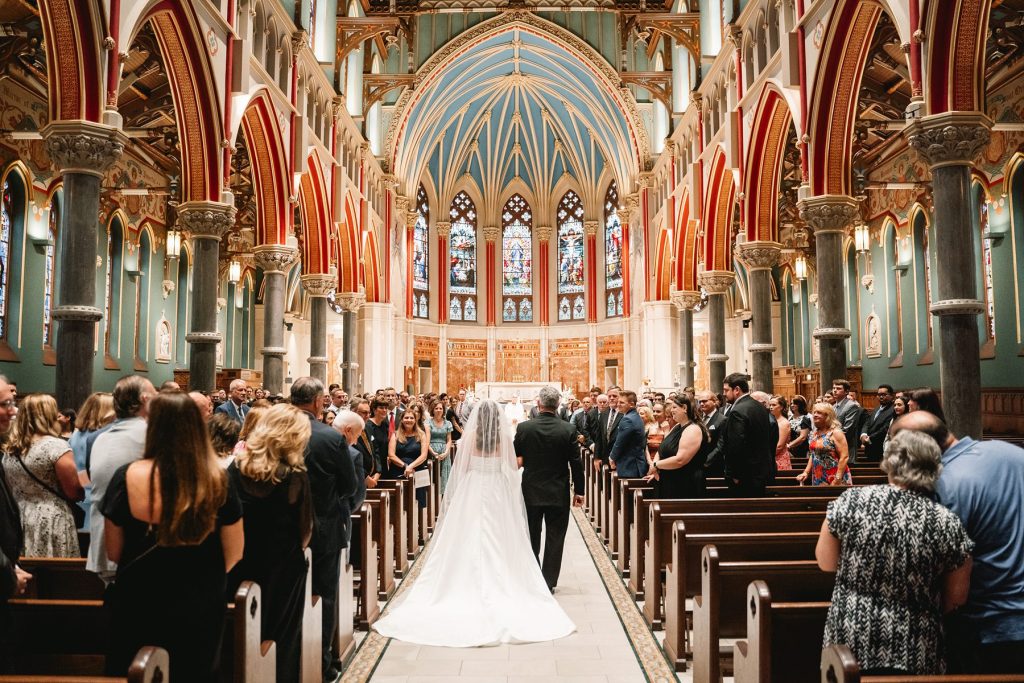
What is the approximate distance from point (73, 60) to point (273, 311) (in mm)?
7553

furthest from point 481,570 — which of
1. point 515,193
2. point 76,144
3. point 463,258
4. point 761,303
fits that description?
point 515,193

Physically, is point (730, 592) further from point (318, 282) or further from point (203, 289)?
point (318, 282)

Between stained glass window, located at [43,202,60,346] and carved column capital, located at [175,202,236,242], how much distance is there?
17.7 feet

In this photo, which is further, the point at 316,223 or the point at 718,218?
the point at 718,218

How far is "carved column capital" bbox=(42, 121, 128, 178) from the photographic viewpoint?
8.77 metres

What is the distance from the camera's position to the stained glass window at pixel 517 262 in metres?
38.9

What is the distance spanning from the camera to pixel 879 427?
1077cm

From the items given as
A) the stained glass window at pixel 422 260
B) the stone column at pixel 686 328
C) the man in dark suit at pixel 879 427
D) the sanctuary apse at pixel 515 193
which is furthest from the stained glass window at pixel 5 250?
the stained glass window at pixel 422 260

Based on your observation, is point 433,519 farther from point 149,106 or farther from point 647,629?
point 149,106

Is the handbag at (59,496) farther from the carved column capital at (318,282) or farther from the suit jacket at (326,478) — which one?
the carved column capital at (318,282)

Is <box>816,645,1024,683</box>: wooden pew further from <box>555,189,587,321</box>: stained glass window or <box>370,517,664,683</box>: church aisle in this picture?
<box>555,189,587,321</box>: stained glass window

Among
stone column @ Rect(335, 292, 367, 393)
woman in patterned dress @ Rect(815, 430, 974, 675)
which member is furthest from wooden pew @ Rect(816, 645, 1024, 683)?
stone column @ Rect(335, 292, 367, 393)

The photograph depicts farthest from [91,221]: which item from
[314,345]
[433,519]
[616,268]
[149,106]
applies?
[616,268]

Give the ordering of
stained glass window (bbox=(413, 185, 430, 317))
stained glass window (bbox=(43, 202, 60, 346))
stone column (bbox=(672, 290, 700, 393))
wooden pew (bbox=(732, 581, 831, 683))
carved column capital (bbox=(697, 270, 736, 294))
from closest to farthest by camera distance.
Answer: wooden pew (bbox=(732, 581, 831, 683)) → stained glass window (bbox=(43, 202, 60, 346)) → carved column capital (bbox=(697, 270, 736, 294)) → stone column (bbox=(672, 290, 700, 393)) → stained glass window (bbox=(413, 185, 430, 317))
